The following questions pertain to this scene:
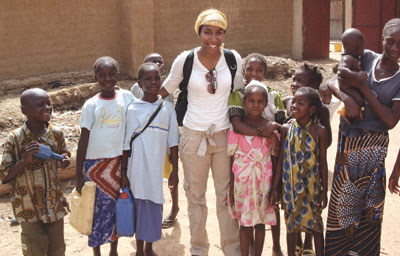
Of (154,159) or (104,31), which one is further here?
(104,31)

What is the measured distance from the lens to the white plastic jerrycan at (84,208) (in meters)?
3.58

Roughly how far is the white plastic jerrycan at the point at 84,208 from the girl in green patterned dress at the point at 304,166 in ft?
4.59

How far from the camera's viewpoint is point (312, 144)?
3395 mm

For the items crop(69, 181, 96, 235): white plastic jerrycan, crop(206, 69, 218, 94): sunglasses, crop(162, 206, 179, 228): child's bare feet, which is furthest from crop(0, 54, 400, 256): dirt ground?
crop(206, 69, 218, 94): sunglasses

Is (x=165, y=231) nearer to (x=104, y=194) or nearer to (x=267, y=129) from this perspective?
(x=104, y=194)

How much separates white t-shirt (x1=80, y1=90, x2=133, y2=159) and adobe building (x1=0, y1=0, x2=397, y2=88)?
4.35m

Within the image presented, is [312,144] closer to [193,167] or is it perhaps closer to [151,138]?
[193,167]

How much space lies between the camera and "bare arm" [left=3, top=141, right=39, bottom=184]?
10.6 ft

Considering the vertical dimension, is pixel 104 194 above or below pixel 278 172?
below

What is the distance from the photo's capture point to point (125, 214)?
3648mm

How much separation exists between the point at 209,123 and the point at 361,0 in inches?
432

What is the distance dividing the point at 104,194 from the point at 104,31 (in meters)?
5.20

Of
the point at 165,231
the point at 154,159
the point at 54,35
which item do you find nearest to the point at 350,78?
the point at 154,159

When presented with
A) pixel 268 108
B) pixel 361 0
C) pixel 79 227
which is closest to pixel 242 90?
pixel 268 108
